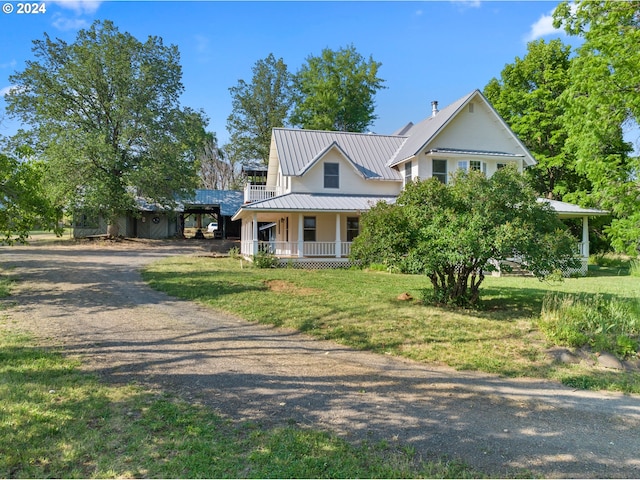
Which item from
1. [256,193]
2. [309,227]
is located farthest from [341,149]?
[256,193]

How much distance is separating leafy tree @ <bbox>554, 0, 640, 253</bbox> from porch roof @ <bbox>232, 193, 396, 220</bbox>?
366 inches

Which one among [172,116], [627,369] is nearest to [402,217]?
[627,369]

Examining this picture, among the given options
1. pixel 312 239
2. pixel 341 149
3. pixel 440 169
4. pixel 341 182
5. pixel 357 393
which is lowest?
pixel 357 393

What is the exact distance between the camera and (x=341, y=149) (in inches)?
896

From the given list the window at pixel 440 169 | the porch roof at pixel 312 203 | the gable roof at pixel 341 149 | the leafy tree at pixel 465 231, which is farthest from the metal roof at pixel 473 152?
the leafy tree at pixel 465 231

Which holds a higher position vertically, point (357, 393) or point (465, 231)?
point (465, 231)

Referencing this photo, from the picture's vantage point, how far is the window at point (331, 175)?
23.0 m

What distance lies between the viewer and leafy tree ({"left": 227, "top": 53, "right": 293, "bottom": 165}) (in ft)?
147

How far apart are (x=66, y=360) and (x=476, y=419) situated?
5802 mm

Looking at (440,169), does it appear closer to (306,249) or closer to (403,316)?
(306,249)

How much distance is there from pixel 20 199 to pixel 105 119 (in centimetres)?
2509

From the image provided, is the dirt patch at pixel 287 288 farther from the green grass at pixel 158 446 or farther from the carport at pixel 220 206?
the carport at pixel 220 206

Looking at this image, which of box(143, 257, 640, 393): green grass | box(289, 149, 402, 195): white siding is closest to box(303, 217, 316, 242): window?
box(289, 149, 402, 195): white siding

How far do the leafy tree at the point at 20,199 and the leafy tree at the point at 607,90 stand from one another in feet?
64.8
